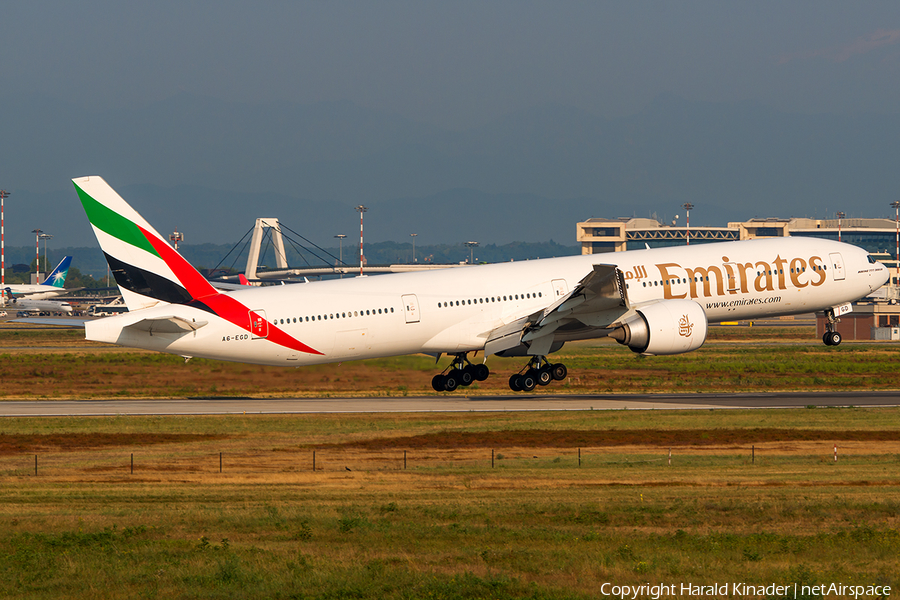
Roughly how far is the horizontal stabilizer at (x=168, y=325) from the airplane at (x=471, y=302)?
5 cm

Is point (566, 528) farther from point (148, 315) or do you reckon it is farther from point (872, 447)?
point (148, 315)

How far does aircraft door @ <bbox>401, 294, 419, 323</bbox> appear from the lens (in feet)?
142

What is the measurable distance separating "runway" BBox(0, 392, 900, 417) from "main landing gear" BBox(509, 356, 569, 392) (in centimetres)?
106

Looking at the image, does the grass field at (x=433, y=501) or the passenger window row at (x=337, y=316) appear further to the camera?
the passenger window row at (x=337, y=316)

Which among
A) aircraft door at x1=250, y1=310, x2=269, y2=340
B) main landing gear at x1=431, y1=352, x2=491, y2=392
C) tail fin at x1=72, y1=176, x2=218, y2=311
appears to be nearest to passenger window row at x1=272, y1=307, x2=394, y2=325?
aircraft door at x1=250, y1=310, x2=269, y2=340

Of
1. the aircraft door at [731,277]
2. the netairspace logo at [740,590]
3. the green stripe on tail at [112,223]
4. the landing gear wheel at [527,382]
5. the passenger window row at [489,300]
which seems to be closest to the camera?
the netairspace logo at [740,590]

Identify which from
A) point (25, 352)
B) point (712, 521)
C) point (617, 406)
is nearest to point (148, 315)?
point (617, 406)

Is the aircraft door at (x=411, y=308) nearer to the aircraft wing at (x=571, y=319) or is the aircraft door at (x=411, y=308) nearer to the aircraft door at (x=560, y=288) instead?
the aircraft wing at (x=571, y=319)

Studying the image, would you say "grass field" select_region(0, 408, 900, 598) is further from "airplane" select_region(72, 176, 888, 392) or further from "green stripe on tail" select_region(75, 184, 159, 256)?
"green stripe on tail" select_region(75, 184, 159, 256)

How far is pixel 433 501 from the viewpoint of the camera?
1006 inches

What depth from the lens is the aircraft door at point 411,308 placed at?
43.2 m

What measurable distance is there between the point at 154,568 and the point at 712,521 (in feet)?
41.4

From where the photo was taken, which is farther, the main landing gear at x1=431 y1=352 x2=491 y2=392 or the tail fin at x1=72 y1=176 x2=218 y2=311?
the main landing gear at x1=431 y1=352 x2=491 y2=392

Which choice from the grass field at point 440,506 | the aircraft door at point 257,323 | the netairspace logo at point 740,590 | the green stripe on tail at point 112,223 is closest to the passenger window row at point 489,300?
the grass field at point 440,506
